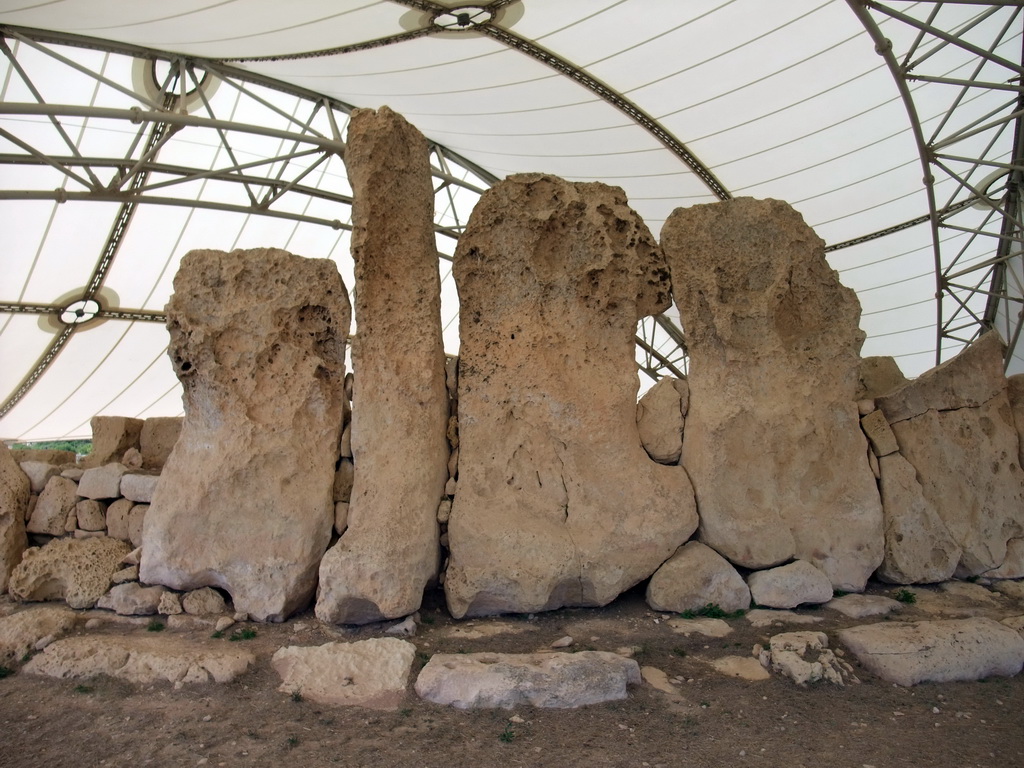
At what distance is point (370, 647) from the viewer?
446 cm

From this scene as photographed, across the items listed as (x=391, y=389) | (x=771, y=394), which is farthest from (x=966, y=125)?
(x=391, y=389)

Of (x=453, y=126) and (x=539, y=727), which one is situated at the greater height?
(x=453, y=126)

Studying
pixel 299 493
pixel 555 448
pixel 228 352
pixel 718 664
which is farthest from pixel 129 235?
pixel 718 664

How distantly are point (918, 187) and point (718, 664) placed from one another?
994 centimetres

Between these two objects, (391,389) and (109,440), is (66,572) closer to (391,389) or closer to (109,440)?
(109,440)

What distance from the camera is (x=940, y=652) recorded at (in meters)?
4.39

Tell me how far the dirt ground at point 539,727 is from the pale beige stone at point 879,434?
2035mm

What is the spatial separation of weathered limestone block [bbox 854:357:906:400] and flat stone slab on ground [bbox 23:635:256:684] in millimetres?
5249

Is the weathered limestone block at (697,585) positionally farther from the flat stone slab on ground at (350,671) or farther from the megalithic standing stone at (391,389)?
the flat stone slab on ground at (350,671)

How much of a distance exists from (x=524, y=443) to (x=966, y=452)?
3568mm

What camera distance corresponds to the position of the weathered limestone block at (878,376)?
659 cm

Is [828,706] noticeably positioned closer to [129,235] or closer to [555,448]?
[555,448]

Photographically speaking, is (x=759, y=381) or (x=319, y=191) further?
(x=319, y=191)

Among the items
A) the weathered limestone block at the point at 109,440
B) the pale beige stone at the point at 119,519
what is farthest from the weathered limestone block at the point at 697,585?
the weathered limestone block at the point at 109,440
